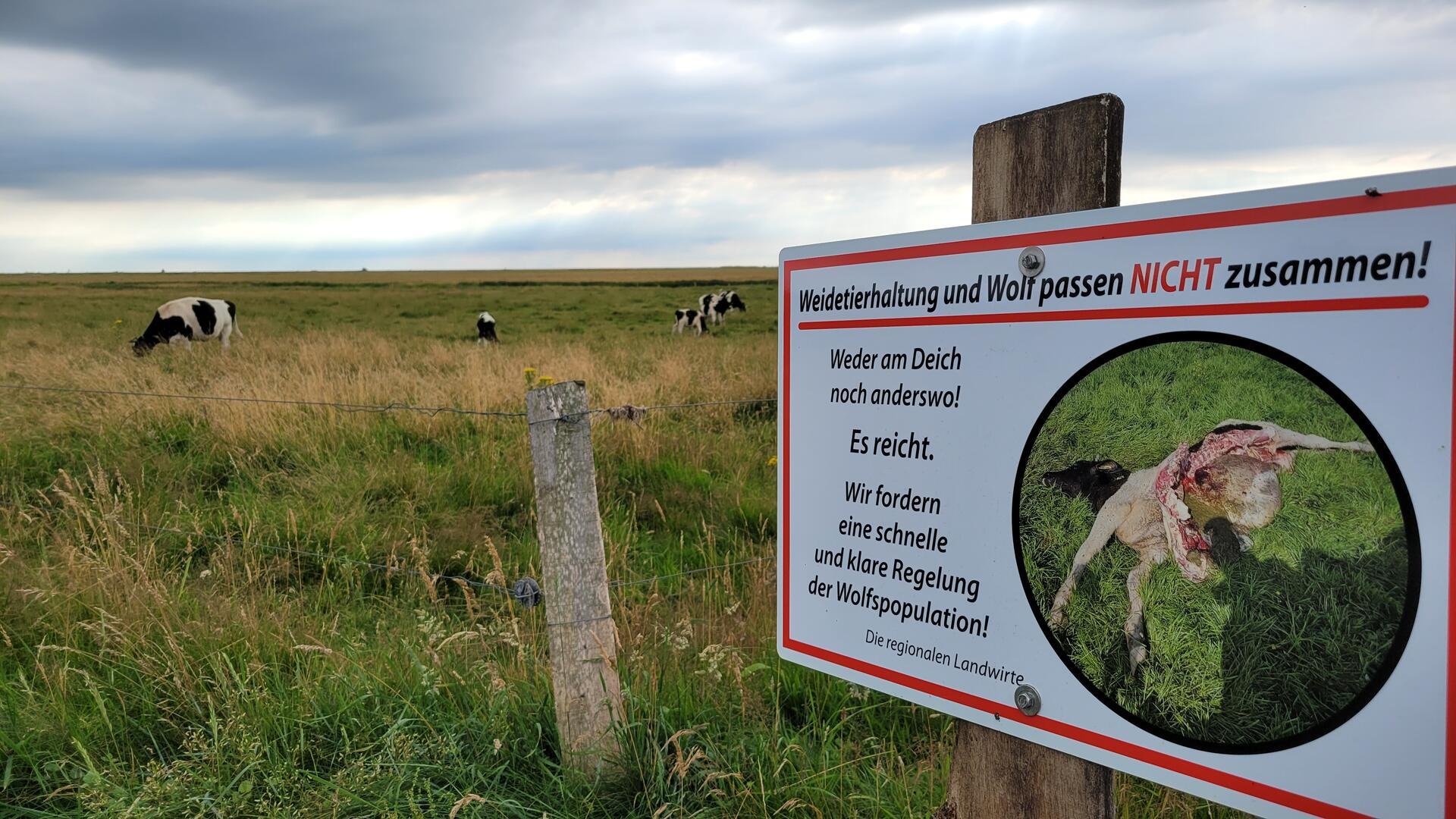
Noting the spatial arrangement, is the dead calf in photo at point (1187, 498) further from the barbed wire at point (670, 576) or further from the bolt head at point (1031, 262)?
the barbed wire at point (670, 576)

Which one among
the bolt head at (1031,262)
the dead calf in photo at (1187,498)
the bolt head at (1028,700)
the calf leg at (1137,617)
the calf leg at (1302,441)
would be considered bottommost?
the bolt head at (1028,700)

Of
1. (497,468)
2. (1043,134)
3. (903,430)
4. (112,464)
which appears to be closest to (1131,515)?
(903,430)

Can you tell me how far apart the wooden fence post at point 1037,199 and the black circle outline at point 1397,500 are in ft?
0.79

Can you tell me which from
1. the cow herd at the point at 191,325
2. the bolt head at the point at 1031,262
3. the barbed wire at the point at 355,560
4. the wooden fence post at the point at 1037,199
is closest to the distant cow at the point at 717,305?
the cow herd at the point at 191,325

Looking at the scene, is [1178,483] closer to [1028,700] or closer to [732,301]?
[1028,700]

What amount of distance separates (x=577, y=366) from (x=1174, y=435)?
9066 mm

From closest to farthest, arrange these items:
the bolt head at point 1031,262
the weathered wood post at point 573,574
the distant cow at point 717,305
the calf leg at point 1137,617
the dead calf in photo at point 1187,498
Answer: the dead calf in photo at point 1187,498 → the calf leg at point 1137,617 → the bolt head at point 1031,262 → the weathered wood post at point 573,574 → the distant cow at point 717,305

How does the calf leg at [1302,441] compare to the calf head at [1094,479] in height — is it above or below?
above

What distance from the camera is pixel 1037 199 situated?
170 cm

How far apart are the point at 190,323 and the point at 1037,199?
21597 millimetres

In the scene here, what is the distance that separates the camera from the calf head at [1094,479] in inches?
59.5

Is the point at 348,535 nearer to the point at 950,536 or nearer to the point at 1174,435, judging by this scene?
the point at 950,536

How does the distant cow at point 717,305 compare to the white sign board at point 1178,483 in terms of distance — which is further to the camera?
the distant cow at point 717,305

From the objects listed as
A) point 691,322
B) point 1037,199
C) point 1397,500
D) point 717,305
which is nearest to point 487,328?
point 691,322
